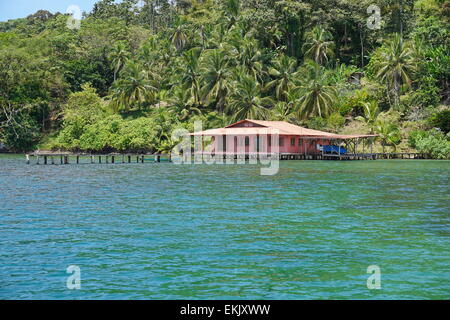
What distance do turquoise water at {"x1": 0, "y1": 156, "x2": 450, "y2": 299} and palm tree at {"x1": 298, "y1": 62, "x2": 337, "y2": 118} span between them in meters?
37.6

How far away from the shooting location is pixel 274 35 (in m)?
86.6

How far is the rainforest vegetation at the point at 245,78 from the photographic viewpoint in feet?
232

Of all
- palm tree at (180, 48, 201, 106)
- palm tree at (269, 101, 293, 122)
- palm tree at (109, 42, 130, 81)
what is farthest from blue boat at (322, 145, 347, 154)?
palm tree at (109, 42, 130, 81)

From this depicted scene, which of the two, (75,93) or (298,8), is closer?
(298,8)

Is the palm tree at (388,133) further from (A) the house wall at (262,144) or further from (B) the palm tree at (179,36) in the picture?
(B) the palm tree at (179,36)

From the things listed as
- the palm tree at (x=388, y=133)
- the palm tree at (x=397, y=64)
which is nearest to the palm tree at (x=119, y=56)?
the palm tree at (x=397, y=64)

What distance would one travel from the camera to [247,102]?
231 ft

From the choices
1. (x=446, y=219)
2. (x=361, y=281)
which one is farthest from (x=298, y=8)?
(x=361, y=281)

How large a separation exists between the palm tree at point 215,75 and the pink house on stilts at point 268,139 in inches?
452

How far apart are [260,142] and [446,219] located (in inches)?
1628

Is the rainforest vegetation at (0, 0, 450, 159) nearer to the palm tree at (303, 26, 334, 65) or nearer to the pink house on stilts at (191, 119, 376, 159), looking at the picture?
the palm tree at (303, 26, 334, 65)

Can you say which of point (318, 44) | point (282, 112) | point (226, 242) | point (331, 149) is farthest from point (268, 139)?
point (226, 242)

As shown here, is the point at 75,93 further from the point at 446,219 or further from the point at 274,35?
the point at 446,219

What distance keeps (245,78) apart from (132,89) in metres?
20.0
